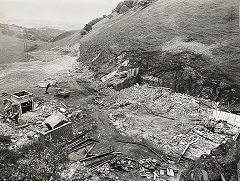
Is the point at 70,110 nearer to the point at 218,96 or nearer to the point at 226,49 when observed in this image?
the point at 218,96

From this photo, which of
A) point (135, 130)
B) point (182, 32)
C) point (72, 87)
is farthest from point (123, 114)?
point (182, 32)

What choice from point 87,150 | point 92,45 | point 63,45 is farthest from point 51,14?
point 87,150

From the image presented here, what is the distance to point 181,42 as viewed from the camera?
2753cm

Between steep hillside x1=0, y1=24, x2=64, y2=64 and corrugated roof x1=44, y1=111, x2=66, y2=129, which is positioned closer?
corrugated roof x1=44, y1=111, x2=66, y2=129

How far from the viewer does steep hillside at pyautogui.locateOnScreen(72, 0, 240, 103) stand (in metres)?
23.5

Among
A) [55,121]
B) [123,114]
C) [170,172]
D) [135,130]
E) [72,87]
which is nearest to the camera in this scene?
[170,172]

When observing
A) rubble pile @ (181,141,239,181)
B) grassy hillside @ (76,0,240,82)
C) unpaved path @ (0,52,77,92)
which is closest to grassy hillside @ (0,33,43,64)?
unpaved path @ (0,52,77,92)

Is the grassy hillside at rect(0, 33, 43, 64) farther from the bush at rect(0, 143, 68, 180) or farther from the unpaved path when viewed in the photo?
the bush at rect(0, 143, 68, 180)

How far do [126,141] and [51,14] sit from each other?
117693mm

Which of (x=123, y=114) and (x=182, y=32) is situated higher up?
(x=182, y=32)

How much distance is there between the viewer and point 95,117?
18969 mm

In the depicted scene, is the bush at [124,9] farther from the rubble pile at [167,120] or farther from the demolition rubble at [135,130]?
the demolition rubble at [135,130]

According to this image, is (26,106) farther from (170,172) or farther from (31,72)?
(31,72)

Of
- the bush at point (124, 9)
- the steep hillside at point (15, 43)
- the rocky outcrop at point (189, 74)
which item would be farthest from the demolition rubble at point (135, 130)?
the bush at point (124, 9)
